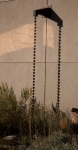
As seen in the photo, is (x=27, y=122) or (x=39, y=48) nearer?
(x=27, y=122)

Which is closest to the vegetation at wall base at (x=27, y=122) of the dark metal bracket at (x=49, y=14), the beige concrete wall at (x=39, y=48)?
the beige concrete wall at (x=39, y=48)

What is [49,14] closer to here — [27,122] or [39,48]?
[39,48]

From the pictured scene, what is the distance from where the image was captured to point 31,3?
10578mm

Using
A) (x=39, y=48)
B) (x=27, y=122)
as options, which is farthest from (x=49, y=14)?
(x=27, y=122)

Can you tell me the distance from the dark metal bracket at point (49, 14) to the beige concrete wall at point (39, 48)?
0.10m

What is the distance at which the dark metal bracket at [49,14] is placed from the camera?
984 centimetres

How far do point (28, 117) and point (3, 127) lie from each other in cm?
69

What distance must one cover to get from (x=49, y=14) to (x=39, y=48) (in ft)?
3.29

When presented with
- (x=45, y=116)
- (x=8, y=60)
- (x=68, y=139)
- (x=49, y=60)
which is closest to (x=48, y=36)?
(x=49, y=60)

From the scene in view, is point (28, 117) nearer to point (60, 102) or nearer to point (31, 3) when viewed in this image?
point (60, 102)

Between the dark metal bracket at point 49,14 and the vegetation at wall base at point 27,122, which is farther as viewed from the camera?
the dark metal bracket at point 49,14

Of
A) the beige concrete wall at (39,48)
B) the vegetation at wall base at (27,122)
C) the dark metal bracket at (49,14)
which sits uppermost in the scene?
the dark metal bracket at (49,14)

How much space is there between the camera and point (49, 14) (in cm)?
998

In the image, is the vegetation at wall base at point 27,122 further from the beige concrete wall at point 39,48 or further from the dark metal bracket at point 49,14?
the dark metal bracket at point 49,14
